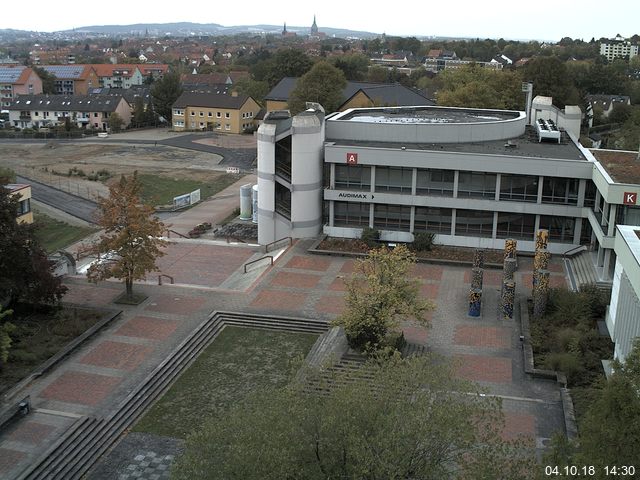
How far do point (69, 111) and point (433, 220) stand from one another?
87.8 meters

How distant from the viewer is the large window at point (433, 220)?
1729 inches

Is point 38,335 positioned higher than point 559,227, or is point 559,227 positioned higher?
point 559,227

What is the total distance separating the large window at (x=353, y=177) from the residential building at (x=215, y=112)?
65255mm

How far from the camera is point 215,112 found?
10956 centimetres

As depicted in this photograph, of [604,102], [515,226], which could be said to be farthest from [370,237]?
[604,102]

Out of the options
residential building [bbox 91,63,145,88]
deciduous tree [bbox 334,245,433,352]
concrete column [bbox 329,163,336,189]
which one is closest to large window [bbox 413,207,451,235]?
concrete column [bbox 329,163,336,189]

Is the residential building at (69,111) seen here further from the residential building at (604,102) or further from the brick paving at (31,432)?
the brick paving at (31,432)

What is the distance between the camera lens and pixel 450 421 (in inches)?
627

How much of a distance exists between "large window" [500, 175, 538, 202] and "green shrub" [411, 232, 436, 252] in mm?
4886

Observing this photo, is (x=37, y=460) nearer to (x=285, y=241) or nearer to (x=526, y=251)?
(x=285, y=241)

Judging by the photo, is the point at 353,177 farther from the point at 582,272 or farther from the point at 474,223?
the point at 582,272

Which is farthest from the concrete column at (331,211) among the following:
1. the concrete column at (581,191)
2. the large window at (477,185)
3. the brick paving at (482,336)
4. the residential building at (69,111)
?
the residential building at (69,111)

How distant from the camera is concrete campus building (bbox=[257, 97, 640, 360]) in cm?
4197

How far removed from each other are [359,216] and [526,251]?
10.2 meters
